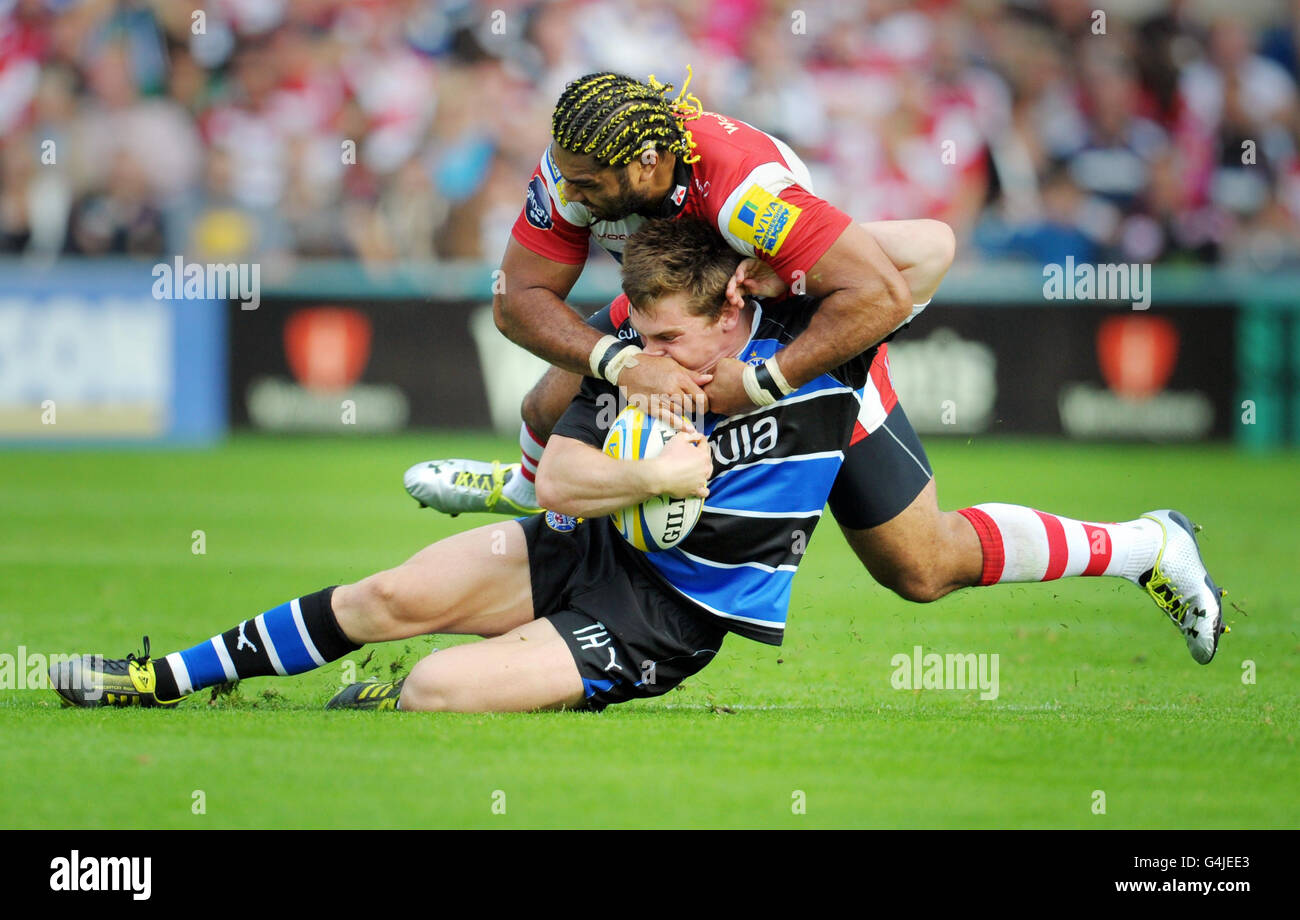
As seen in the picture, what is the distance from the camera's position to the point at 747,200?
17.0ft

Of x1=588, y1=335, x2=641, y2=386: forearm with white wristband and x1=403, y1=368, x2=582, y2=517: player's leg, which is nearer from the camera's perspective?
x1=588, y1=335, x2=641, y2=386: forearm with white wristband

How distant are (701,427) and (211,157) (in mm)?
13488

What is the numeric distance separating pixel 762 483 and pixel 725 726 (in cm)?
79

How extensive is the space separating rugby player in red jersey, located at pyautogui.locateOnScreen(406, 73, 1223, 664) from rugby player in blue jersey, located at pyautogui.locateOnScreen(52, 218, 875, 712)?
13cm

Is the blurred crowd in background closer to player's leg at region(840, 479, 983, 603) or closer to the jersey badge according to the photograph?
the jersey badge

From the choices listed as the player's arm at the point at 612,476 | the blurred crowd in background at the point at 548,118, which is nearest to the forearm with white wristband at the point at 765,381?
the player's arm at the point at 612,476

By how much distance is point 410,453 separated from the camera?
16.2 meters

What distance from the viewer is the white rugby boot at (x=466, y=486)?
273 inches

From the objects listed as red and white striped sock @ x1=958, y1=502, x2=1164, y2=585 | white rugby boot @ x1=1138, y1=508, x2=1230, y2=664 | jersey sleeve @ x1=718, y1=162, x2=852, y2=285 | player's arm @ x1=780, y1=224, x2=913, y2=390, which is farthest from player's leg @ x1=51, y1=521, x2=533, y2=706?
white rugby boot @ x1=1138, y1=508, x2=1230, y2=664

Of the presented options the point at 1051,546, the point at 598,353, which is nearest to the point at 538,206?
the point at 598,353

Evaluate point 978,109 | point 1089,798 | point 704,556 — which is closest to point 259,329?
point 978,109

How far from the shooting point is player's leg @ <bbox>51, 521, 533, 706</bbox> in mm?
5473

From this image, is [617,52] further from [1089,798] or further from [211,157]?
[1089,798]

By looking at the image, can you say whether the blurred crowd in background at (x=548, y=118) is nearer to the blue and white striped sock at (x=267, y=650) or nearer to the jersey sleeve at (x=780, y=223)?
the blue and white striped sock at (x=267, y=650)
